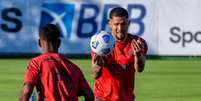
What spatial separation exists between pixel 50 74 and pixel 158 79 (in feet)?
41.8

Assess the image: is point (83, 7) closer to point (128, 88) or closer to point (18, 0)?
point (18, 0)

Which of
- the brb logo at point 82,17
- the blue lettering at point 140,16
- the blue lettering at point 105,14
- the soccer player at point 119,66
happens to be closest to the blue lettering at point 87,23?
the brb logo at point 82,17

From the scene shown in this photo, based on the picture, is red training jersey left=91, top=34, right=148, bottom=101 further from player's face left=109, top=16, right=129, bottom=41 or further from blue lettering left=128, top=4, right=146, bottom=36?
blue lettering left=128, top=4, right=146, bottom=36

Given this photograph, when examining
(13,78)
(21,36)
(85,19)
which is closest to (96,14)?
(85,19)

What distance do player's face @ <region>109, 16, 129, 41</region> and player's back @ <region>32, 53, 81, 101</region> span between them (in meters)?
1.90

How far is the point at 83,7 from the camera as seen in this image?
2617 centimetres

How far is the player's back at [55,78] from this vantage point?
6.88 metres

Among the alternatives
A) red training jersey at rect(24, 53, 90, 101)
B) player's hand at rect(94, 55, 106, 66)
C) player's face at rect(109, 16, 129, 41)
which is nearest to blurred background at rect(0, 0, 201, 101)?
player's face at rect(109, 16, 129, 41)

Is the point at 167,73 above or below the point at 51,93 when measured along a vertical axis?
below

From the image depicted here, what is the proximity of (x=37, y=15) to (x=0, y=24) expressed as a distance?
1.22m

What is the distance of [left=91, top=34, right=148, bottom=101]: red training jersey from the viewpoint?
8.95 m

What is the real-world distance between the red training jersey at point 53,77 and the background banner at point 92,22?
1894 centimetres

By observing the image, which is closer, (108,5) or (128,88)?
(128,88)

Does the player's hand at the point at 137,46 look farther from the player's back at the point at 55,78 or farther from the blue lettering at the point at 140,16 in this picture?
the blue lettering at the point at 140,16
